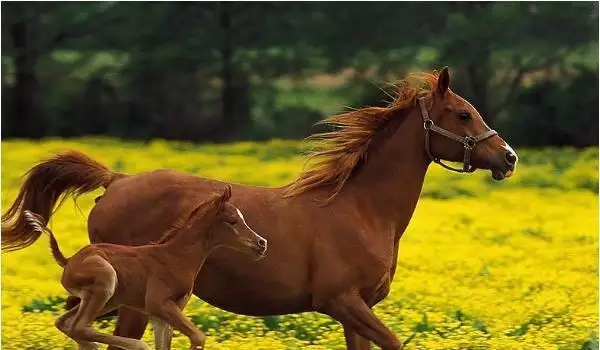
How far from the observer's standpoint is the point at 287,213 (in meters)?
7.14

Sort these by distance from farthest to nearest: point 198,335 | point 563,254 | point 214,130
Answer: point 214,130, point 563,254, point 198,335

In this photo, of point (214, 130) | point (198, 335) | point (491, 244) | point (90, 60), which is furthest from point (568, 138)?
point (198, 335)

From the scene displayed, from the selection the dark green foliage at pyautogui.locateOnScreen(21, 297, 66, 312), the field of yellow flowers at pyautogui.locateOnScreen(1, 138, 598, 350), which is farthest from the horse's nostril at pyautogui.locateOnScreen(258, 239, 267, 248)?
the dark green foliage at pyautogui.locateOnScreen(21, 297, 66, 312)

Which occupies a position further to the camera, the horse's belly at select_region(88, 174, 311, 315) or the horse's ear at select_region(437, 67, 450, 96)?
the horse's ear at select_region(437, 67, 450, 96)

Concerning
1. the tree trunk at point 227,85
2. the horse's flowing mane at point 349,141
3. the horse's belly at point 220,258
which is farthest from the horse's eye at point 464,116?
the tree trunk at point 227,85

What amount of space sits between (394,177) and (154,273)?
74.2 inches

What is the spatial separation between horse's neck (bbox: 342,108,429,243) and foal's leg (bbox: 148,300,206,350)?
1630mm

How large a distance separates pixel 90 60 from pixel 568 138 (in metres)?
11.5

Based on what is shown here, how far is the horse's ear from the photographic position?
717 centimetres

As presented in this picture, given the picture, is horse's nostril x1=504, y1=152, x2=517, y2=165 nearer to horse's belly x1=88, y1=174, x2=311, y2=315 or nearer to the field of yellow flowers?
horse's belly x1=88, y1=174, x2=311, y2=315

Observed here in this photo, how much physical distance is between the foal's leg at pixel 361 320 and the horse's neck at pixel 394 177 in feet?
2.14

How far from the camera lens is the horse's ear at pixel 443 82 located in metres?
7.17

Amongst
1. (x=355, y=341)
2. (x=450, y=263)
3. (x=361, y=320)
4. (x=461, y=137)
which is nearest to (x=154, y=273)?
(x=361, y=320)

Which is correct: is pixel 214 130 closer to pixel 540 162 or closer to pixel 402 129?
pixel 540 162
